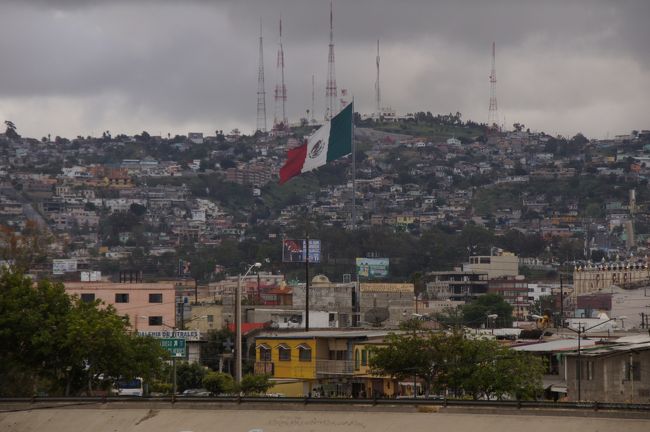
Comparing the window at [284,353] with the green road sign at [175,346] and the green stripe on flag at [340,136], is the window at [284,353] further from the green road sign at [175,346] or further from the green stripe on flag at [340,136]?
the green stripe on flag at [340,136]

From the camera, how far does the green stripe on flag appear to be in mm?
124250

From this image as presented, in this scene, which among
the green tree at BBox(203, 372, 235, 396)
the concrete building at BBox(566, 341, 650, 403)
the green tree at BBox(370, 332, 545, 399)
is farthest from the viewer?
the green tree at BBox(203, 372, 235, 396)

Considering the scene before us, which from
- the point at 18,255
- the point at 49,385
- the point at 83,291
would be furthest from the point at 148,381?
the point at 18,255

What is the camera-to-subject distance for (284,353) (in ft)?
272

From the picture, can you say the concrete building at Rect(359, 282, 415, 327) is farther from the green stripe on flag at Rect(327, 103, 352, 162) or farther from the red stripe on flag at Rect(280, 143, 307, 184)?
the green stripe on flag at Rect(327, 103, 352, 162)

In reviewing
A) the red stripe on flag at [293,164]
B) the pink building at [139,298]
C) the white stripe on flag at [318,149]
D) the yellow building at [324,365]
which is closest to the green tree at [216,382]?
the yellow building at [324,365]

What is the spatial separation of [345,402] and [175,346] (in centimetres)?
1647

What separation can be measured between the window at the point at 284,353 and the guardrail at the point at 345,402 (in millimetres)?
24085

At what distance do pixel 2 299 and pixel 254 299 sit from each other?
233 feet

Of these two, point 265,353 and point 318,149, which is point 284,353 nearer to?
point 265,353

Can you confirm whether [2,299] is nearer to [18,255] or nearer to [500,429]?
[500,429]

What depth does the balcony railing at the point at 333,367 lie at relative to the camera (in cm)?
8044

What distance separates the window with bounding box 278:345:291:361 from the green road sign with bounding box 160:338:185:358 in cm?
1320

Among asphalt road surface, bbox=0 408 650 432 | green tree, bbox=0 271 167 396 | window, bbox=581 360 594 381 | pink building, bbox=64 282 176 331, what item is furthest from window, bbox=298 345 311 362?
pink building, bbox=64 282 176 331
